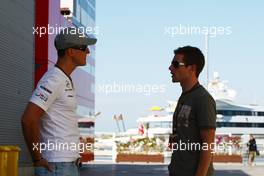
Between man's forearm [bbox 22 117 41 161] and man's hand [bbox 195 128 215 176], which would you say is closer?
man's forearm [bbox 22 117 41 161]

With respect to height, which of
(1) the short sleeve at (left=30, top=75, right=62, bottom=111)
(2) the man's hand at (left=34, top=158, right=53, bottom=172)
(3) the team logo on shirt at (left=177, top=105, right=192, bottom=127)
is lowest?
(2) the man's hand at (left=34, top=158, right=53, bottom=172)

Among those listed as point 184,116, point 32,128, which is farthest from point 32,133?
point 184,116

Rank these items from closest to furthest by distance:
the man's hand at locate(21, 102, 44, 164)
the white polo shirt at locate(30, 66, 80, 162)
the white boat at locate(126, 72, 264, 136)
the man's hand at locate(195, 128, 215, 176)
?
the man's hand at locate(21, 102, 44, 164)
the white polo shirt at locate(30, 66, 80, 162)
the man's hand at locate(195, 128, 215, 176)
the white boat at locate(126, 72, 264, 136)

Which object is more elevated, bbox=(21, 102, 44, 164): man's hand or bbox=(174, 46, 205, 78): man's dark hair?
bbox=(174, 46, 205, 78): man's dark hair

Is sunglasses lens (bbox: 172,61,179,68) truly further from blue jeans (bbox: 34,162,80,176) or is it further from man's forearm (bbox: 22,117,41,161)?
man's forearm (bbox: 22,117,41,161)

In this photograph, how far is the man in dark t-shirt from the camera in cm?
451

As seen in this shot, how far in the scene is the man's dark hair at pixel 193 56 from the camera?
4.80 m

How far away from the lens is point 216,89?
8338 centimetres

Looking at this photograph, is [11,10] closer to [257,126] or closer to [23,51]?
[23,51]

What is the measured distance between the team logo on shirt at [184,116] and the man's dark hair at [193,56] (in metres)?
0.31

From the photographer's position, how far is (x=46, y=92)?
384cm

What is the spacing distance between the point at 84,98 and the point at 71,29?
1579 centimetres

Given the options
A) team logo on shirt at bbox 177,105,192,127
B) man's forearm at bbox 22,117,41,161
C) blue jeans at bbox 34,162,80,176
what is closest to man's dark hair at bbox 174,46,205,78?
team logo on shirt at bbox 177,105,192,127

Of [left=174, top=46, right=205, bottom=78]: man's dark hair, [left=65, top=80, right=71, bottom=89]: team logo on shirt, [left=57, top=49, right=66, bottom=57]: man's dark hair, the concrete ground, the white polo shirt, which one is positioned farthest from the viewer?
the concrete ground
